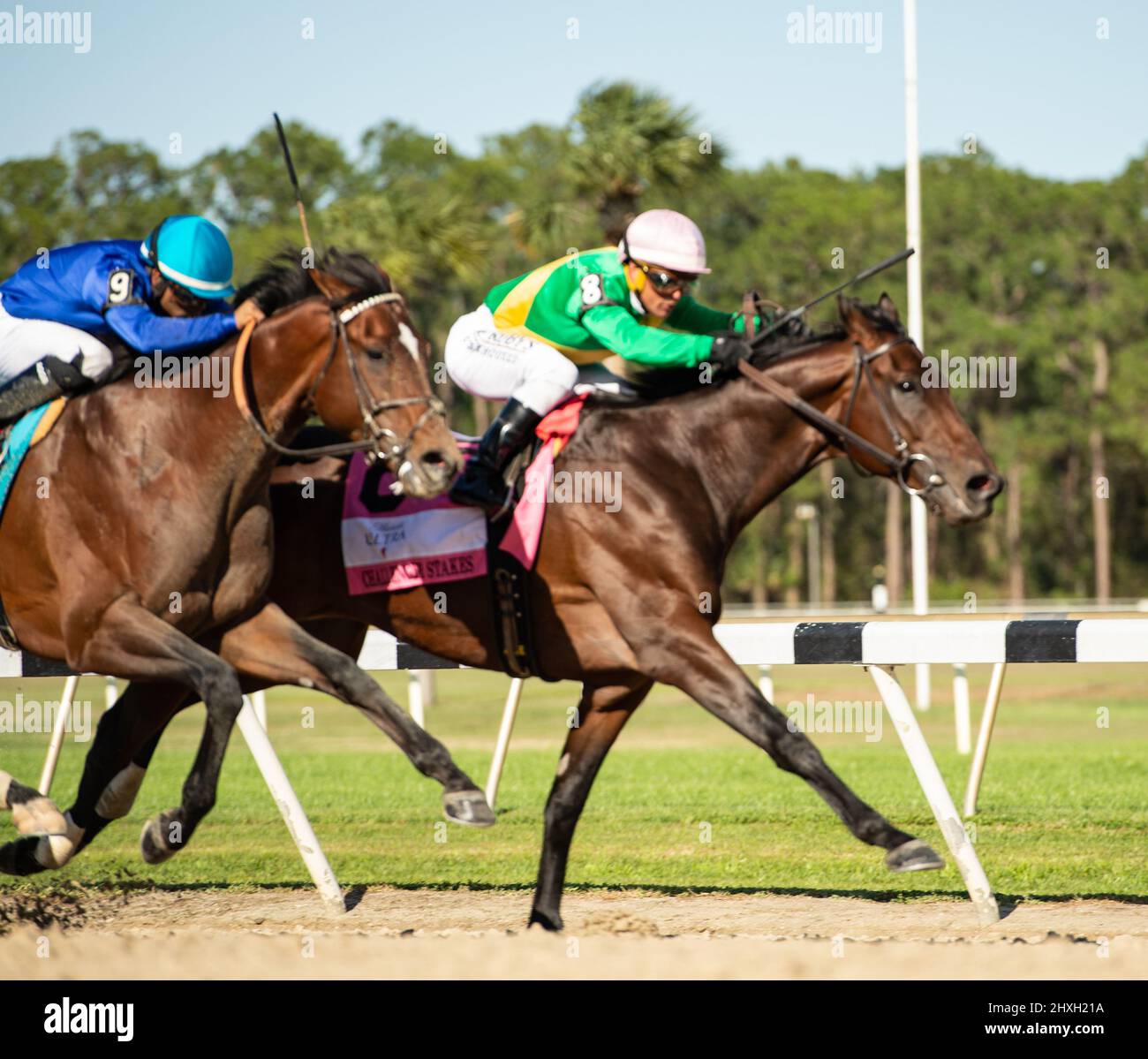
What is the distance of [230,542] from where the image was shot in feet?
17.0

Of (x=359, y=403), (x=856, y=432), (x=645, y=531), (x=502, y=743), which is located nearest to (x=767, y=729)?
(x=645, y=531)

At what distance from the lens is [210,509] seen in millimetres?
5070

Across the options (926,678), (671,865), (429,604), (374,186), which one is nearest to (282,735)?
(926,678)

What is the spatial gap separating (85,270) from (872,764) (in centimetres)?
788

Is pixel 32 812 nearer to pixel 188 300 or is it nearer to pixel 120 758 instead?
pixel 120 758

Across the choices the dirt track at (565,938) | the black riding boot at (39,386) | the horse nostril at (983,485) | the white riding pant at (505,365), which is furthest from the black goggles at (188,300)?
the horse nostril at (983,485)

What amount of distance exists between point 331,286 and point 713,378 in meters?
1.37

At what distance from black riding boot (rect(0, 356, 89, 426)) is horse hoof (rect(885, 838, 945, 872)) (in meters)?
2.88

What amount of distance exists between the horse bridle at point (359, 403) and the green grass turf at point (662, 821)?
226 cm

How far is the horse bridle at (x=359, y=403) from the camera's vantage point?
15.9 feet

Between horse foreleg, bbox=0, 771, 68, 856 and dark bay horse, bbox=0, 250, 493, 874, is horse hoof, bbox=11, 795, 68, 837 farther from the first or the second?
dark bay horse, bbox=0, 250, 493, 874

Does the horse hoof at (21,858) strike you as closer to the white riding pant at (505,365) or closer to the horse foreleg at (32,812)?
Result: the horse foreleg at (32,812)

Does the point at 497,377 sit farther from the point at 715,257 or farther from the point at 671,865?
the point at 715,257

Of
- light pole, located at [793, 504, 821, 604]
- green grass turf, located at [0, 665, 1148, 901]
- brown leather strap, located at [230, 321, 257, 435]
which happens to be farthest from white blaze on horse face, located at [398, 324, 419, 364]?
light pole, located at [793, 504, 821, 604]
